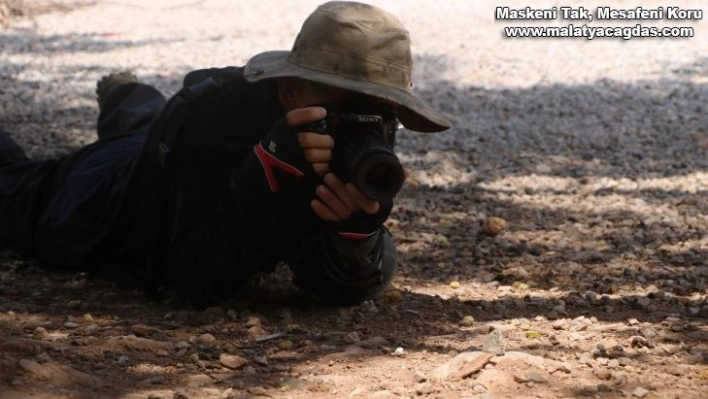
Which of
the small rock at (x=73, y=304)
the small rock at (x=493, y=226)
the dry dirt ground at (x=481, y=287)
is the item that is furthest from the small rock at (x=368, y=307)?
the small rock at (x=493, y=226)

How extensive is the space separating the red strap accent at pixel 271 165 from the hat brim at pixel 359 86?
22 centimetres

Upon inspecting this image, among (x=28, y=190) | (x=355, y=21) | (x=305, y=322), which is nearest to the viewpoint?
(x=355, y=21)

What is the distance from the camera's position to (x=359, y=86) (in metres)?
2.96

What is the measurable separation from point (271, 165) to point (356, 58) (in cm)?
39

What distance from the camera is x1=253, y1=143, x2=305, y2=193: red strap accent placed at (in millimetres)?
3002

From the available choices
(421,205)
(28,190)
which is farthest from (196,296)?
(421,205)

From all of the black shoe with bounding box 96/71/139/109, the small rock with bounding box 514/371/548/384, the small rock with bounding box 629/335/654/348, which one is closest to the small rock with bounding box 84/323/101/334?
the small rock with bounding box 514/371/548/384

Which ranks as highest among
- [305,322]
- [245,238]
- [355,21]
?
[355,21]

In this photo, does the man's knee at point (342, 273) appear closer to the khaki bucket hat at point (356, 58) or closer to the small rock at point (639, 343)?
the khaki bucket hat at point (356, 58)

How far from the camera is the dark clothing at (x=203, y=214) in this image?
323cm

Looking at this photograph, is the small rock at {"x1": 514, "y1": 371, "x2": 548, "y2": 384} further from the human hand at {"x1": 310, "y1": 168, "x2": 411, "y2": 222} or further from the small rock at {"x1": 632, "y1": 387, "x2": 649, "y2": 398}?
the human hand at {"x1": 310, "y1": 168, "x2": 411, "y2": 222}

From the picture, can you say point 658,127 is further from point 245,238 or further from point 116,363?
point 116,363

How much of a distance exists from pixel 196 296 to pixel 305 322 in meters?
0.37

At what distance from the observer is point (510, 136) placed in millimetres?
6676
